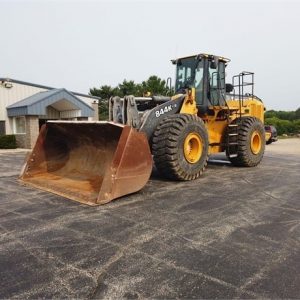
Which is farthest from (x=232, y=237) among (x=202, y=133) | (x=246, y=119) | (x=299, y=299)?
(x=246, y=119)

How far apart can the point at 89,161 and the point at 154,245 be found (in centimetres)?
373

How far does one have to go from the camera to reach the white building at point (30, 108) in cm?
1972

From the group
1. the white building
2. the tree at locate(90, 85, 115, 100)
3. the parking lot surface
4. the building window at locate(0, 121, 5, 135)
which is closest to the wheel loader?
the parking lot surface

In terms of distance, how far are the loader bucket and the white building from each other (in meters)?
12.6

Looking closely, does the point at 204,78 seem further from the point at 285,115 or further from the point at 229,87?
the point at 285,115

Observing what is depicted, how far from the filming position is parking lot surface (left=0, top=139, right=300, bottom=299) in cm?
289

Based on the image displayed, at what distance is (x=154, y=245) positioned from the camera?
3.77m

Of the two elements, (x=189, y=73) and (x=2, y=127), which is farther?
(x=2, y=127)

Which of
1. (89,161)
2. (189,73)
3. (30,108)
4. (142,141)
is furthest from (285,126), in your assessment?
(142,141)

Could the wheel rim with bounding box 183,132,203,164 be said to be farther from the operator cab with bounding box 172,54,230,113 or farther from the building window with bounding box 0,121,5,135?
the building window with bounding box 0,121,5,135

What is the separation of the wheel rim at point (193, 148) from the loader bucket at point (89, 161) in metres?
1.49

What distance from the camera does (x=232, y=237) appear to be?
404 cm

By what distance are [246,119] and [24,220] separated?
6616mm

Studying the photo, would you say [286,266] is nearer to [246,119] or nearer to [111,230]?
[111,230]
